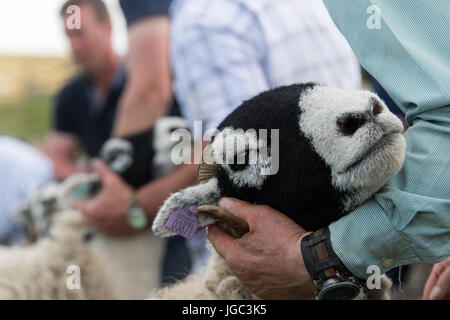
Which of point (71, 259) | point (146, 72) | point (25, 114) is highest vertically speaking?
point (146, 72)

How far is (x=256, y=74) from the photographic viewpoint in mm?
2475

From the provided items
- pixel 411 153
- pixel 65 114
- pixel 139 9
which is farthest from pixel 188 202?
pixel 65 114

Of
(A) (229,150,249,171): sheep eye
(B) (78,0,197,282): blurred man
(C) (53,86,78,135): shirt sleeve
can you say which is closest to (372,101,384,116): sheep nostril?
(A) (229,150,249,171): sheep eye

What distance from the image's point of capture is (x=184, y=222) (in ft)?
4.97

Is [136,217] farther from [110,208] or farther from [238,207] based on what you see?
[238,207]

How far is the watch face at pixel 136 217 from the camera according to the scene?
2.92m

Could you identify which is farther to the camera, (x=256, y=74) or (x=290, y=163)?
(x=256, y=74)

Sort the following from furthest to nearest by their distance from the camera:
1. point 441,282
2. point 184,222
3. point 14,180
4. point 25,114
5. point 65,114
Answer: point 25,114
point 65,114
point 14,180
point 441,282
point 184,222

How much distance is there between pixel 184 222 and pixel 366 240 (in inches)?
18.6

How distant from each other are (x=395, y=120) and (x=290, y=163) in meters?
0.28

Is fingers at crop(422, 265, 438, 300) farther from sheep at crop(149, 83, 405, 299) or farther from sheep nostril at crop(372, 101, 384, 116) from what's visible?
sheep nostril at crop(372, 101, 384, 116)

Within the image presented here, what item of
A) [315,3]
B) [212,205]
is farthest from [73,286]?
[315,3]
